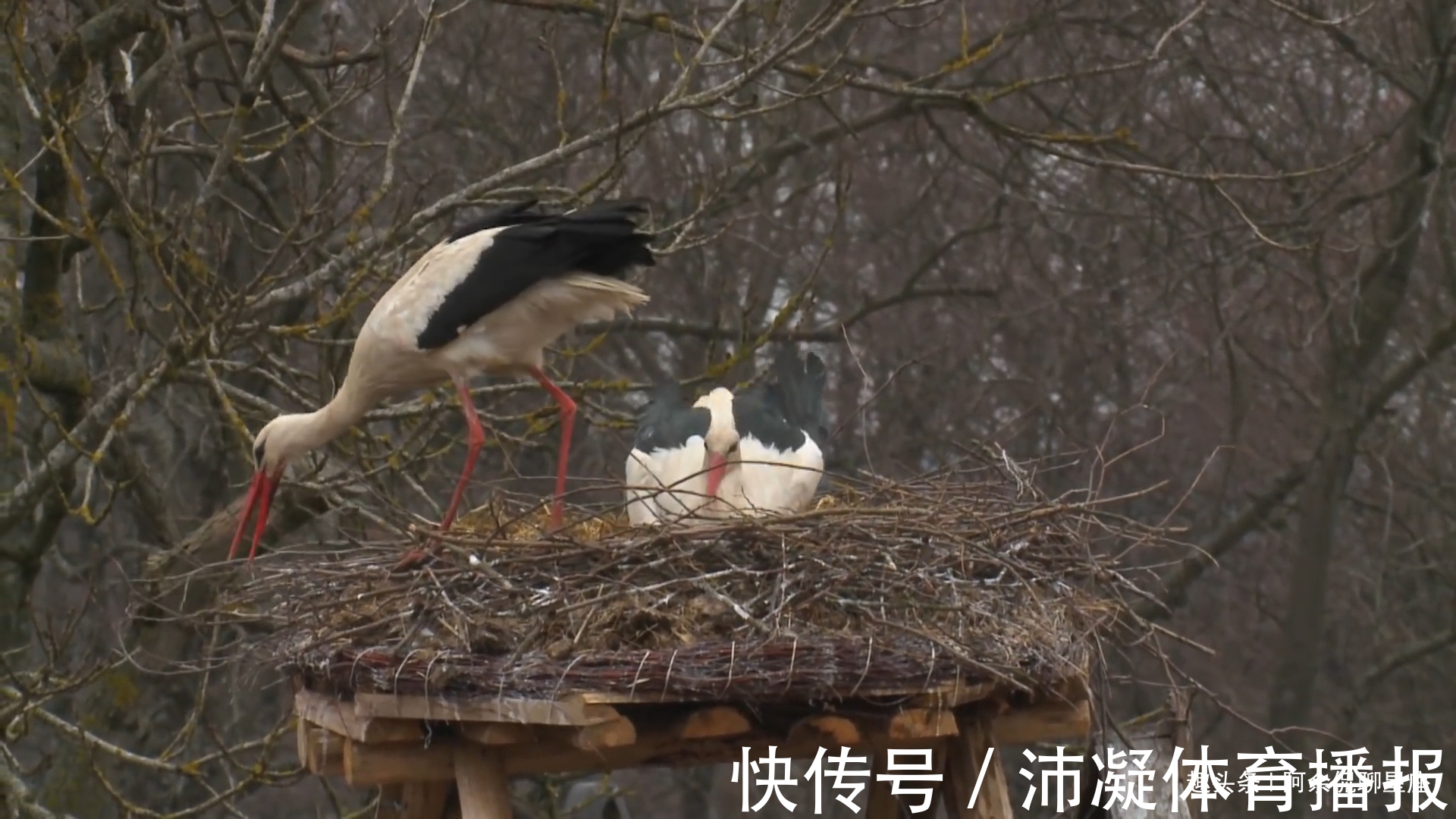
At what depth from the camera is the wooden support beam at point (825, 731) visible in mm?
3926

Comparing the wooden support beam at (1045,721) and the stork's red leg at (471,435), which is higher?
the stork's red leg at (471,435)

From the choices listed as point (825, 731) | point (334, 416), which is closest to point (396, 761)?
point (825, 731)

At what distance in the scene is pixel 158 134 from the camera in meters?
5.86

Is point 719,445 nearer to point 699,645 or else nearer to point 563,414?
point 563,414

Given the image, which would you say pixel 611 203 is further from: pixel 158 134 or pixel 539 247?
pixel 158 134

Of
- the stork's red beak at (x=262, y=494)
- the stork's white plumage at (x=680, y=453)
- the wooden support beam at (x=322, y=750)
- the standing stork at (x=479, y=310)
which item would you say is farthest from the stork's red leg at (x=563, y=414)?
the wooden support beam at (x=322, y=750)

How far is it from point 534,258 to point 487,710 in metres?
1.78

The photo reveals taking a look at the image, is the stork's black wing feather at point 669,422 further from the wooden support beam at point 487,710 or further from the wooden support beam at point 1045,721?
the wooden support beam at point 487,710

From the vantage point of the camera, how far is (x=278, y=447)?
18.5ft

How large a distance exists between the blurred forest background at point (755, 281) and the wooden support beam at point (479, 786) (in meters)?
0.79

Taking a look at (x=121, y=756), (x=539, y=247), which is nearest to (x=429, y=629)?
(x=539, y=247)

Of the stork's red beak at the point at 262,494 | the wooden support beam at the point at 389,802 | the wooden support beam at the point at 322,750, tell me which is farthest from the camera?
the stork's red beak at the point at 262,494

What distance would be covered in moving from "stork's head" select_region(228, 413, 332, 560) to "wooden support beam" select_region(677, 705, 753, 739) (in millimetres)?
2122

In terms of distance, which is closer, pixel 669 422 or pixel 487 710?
pixel 487 710
